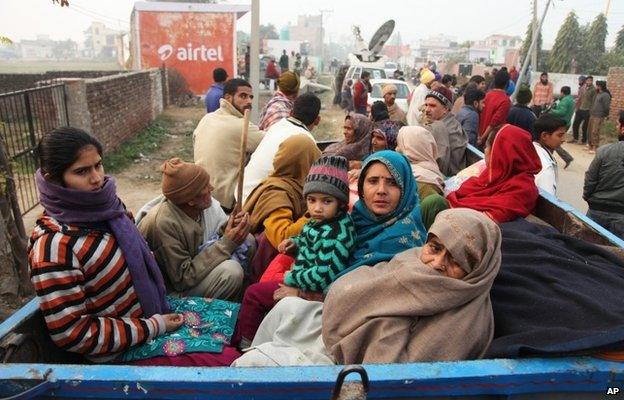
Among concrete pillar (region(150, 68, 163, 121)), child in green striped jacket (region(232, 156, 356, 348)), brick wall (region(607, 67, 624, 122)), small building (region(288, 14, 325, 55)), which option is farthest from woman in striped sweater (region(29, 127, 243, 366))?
small building (region(288, 14, 325, 55))

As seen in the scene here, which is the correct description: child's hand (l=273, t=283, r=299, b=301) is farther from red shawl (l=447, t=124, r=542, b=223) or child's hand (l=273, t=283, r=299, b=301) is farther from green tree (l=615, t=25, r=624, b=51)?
green tree (l=615, t=25, r=624, b=51)

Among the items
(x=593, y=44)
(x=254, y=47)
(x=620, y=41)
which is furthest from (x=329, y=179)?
(x=620, y=41)

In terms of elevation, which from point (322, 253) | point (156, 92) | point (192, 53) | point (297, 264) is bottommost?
point (156, 92)

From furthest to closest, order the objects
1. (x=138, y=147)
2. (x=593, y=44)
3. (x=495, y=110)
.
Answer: (x=593, y=44) → (x=138, y=147) → (x=495, y=110)

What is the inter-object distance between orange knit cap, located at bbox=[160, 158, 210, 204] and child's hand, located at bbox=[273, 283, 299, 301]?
28.2 inches

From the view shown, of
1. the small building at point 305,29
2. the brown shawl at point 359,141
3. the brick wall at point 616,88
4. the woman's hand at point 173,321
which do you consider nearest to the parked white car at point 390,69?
the brick wall at point 616,88

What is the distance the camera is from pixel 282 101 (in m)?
5.30

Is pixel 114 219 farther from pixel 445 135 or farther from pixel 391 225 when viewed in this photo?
pixel 445 135

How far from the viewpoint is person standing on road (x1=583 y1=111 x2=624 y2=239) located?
3.97 metres

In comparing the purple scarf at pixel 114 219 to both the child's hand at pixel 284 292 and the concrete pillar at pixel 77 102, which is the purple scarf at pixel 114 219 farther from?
the concrete pillar at pixel 77 102

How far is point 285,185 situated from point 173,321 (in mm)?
1248

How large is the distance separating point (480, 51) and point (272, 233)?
8199 centimetres

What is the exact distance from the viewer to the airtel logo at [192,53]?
1930cm

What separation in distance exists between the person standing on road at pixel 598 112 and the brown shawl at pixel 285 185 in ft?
37.6
